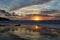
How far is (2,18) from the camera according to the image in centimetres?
10056

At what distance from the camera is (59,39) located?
66.2 feet

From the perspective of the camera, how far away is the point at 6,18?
102938mm

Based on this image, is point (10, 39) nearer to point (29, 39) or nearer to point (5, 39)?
point (5, 39)

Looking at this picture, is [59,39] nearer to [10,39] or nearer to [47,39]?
[47,39]

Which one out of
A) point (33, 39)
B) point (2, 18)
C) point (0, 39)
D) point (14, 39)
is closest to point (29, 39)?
point (33, 39)

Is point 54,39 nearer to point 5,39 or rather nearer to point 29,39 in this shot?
point 29,39

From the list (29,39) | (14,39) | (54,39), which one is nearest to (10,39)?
(14,39)

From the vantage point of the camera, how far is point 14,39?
20328 mm

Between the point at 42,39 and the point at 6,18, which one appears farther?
the point at 6,18

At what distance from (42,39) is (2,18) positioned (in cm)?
8227

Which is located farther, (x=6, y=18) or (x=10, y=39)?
(x=6, y=18)

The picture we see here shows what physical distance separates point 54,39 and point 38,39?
1922 mm

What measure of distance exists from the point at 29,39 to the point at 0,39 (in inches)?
129

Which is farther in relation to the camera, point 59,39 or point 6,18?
point 6,18
